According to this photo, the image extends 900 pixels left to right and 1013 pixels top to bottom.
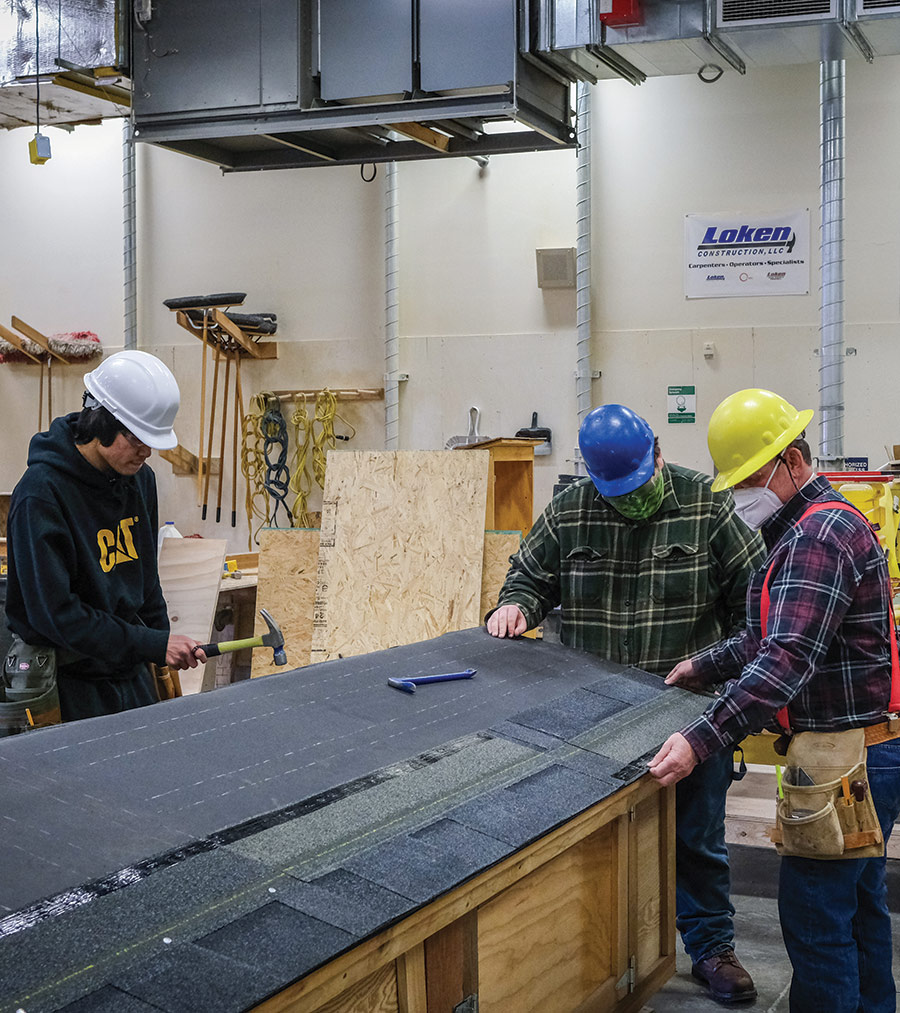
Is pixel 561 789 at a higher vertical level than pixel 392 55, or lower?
lower

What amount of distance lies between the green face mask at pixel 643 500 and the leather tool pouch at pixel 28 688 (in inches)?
62.1

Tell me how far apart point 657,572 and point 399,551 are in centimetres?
231

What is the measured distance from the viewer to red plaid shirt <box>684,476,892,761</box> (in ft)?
7.59

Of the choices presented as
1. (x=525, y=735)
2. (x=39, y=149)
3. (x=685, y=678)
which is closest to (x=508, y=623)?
(x=685, y=678)

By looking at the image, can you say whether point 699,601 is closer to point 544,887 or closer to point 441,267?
point 544,887

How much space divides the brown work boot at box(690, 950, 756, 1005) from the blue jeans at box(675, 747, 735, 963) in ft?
0.09

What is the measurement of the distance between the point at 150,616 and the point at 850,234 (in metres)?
5.33

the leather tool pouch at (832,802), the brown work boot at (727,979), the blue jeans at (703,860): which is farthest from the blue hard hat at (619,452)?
the brown work boot at (727,979)

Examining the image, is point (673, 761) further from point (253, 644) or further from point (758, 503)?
point (253, 644)

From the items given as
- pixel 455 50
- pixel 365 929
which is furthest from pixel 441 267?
pixel 365 929

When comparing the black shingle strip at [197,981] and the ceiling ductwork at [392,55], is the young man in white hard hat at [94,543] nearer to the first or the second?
the black shingle strip at [197,981]

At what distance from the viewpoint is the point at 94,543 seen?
9.29ft

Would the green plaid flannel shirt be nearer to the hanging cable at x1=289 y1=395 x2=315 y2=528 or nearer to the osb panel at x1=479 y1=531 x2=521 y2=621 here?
the osb panel at x1=479 y1=531 x2=521 y2=621

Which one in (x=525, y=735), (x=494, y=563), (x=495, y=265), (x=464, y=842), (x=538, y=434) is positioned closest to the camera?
(x=464, y=842)
